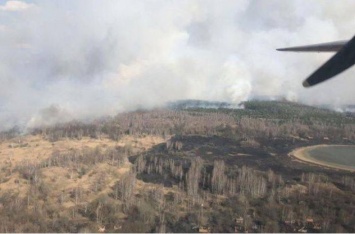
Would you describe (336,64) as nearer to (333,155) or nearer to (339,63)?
(339,63)

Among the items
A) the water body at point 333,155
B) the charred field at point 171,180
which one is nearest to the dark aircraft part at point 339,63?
the charred field at point 171,180

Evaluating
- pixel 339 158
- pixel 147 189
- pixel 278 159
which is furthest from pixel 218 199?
pixel 339 158

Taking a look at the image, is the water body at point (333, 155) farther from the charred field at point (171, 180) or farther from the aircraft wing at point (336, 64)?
the aircraft wing at point (336, 64)

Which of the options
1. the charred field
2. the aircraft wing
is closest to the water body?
the charred field

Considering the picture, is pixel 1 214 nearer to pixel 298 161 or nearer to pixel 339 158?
pixel 298 161

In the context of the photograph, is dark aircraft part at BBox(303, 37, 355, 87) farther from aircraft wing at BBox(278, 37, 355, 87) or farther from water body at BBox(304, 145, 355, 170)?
water body at BBox(304, 145, 355, 170)

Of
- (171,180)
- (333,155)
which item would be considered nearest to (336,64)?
(171,180)
